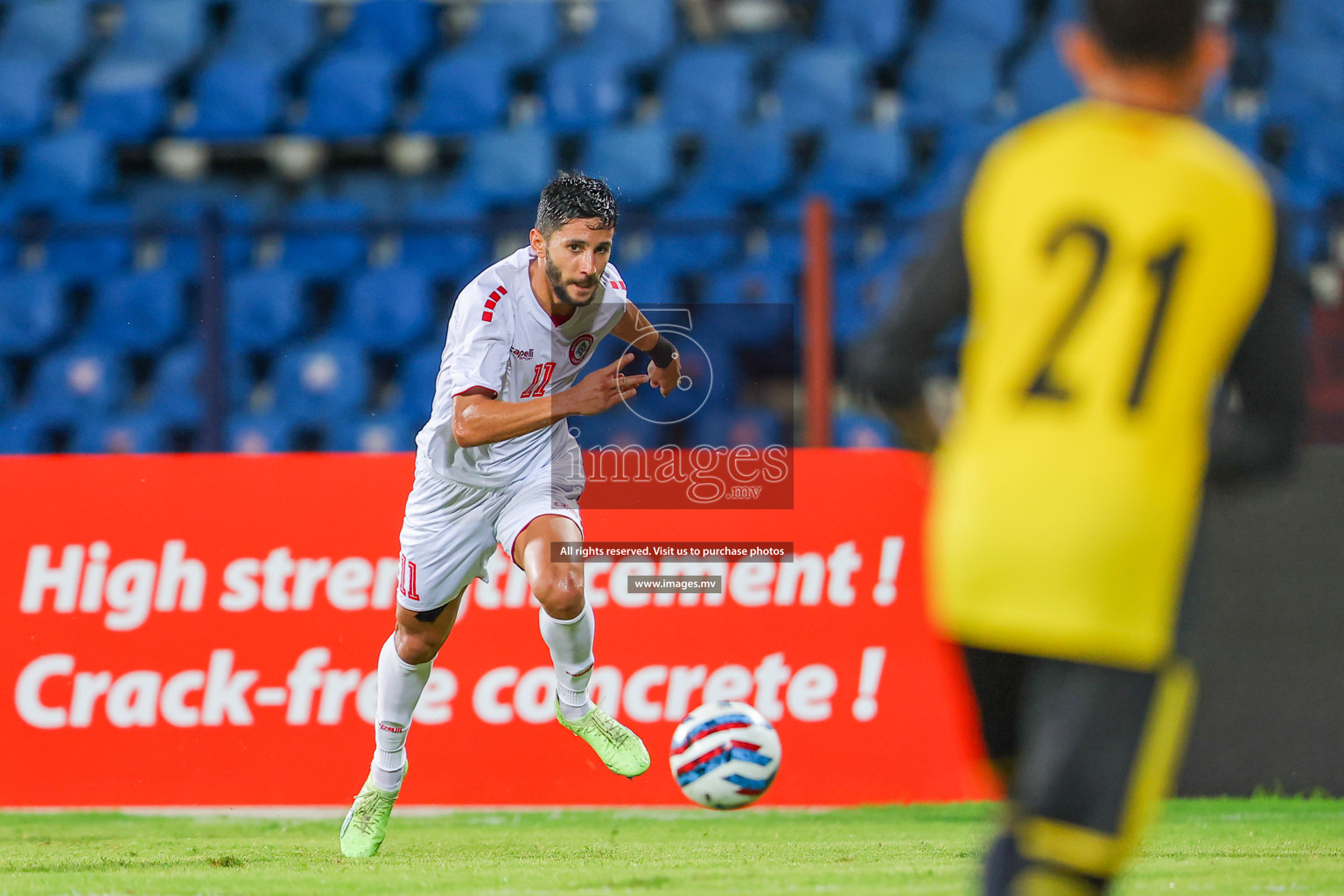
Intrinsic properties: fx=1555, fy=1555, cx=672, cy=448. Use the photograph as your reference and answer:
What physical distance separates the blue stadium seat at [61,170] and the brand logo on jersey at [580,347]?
7517 millimetres

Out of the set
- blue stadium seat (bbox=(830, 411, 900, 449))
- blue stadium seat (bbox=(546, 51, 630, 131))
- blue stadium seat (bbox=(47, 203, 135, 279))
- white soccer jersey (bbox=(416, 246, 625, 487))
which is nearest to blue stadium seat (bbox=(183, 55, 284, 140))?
blue stadium seat (bbox=(47, 203, 135, 279))

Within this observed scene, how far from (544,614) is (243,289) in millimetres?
6496

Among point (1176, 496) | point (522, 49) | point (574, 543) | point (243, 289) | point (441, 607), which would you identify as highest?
point (1176, 496)

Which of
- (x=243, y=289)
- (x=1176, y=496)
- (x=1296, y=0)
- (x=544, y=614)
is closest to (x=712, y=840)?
(x=544, y=614)

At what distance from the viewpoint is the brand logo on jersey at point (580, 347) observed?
5.43 metres

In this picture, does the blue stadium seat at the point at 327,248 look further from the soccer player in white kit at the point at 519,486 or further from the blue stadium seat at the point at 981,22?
the soccer player in white kit at the point at 519,486

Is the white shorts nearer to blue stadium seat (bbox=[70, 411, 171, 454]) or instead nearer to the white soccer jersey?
the white soccer jersey

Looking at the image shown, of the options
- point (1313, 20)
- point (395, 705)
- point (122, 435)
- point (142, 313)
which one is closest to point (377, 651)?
point (395, 705)

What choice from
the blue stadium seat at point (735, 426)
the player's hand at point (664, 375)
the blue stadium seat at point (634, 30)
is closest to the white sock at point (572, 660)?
the player's hand at point (664, 375)

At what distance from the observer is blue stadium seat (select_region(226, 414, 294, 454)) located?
33.9ft

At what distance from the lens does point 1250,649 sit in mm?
6457

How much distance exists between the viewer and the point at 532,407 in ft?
15.9

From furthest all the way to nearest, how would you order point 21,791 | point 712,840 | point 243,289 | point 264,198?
point 264,198, point 243,289, point 21,791, point 712,840

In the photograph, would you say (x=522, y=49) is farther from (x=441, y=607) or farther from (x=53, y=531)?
(x=441, y=607)
